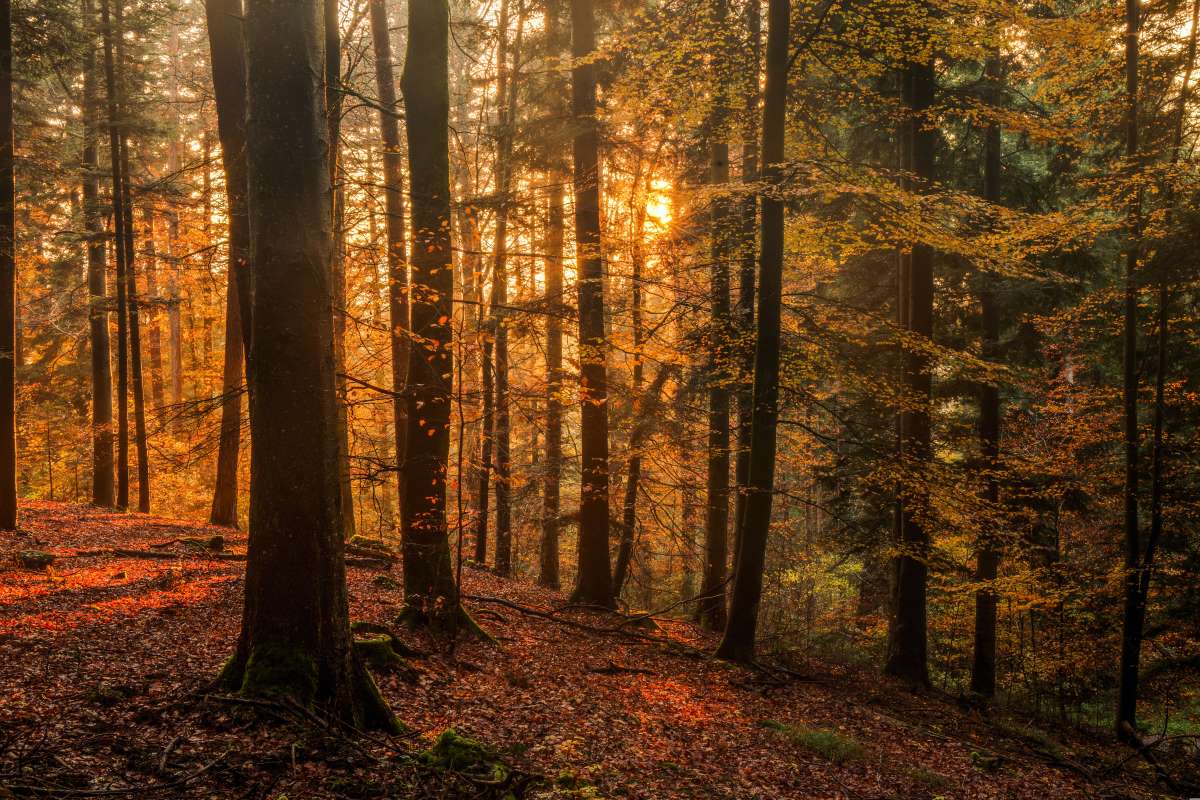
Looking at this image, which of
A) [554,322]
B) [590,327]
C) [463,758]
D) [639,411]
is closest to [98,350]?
[554,322]

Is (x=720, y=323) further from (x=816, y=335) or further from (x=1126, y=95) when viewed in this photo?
(x=1126, y=95)

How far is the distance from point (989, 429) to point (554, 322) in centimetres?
876

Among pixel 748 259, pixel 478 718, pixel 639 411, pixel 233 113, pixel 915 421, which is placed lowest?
pixel 478 718

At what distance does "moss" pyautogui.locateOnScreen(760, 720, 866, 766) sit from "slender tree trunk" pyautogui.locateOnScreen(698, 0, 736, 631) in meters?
3.68

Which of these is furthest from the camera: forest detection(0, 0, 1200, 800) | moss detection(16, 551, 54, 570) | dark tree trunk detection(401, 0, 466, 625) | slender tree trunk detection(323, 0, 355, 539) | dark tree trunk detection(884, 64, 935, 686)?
dark tree trunk detection(884, 64, 935, 686)

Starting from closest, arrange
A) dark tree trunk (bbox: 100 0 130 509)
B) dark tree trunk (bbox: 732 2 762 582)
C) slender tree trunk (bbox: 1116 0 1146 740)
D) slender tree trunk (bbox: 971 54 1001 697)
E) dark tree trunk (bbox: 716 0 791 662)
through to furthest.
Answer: dark tree trunk (bbox: 716 0 791 662) < slender tree trunk (bbox: 1116 0 1146 740) < dark tree trunk (bbox: 732 2 762 582) < slender tree trunk (bbox: 971 54 1001 697) < dark tree trunk (bbox: 100 0 130 509)

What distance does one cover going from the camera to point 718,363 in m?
11.9

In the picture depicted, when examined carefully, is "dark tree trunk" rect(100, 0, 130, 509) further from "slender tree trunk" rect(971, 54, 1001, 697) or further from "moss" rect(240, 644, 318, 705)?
"slender tree trunk" rect(971, 54, 1001, 697)

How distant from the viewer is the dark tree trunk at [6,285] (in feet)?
37.4

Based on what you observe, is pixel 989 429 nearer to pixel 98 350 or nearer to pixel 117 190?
pixel 117 190

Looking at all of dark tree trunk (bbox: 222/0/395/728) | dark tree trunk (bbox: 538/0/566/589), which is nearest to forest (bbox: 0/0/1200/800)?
dark tree trunk (bbox: 222/0/395/728)

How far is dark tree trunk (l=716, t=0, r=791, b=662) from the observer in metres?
9.67

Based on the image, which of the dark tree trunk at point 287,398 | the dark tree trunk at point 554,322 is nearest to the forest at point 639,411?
the dark tree trunk at point 287,398

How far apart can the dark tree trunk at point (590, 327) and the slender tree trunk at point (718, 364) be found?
1.85 m
